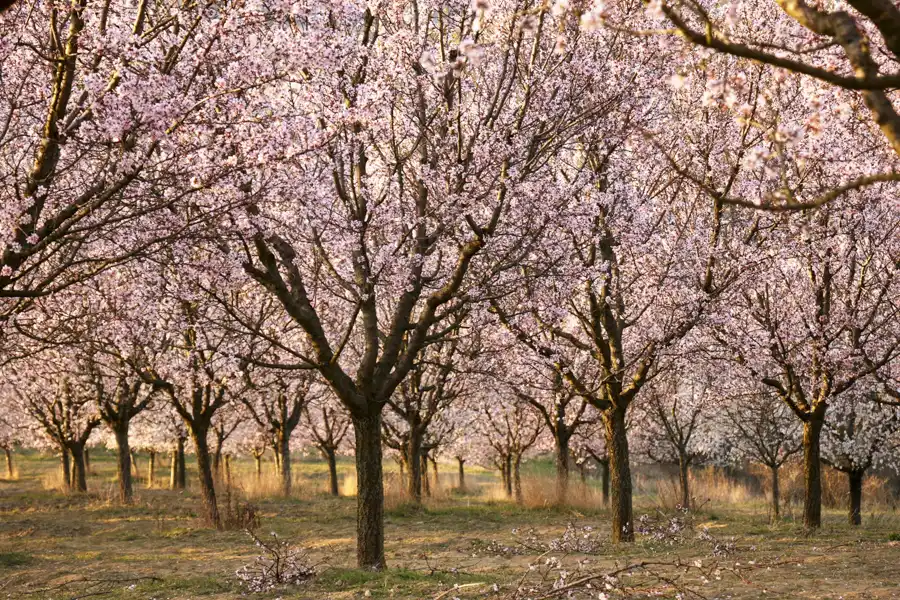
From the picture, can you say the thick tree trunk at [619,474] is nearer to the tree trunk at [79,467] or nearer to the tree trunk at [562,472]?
the tree trunk at [562,472]

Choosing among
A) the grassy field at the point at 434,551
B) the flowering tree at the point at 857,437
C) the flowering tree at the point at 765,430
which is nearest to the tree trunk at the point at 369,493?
the grassy field at the point at 434,551

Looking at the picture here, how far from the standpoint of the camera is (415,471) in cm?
2166

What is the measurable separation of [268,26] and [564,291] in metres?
5.70

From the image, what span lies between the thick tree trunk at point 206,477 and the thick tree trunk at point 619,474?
9356 mm

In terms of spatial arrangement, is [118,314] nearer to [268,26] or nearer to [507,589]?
[268,26]

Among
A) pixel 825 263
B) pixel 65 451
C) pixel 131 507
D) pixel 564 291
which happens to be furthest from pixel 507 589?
pixel 65 451

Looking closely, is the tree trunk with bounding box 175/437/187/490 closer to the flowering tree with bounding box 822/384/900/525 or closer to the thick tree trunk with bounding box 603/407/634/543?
the thick tree trunk with bounding box 603/407/634/543

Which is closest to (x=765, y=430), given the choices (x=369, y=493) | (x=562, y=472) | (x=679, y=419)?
(x=679, y=419)

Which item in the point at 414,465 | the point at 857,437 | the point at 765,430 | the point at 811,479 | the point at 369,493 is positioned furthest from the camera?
the point at 765,430

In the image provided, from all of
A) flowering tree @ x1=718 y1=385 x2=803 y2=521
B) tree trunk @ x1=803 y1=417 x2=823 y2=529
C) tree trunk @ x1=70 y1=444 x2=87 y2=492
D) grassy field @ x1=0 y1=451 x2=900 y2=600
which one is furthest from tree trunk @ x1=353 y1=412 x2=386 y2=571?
tree trunk @ x1=70 y1=444 x2=87 y2=492

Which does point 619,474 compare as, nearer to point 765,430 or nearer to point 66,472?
point 765,430

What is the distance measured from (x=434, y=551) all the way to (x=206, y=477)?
6.23 m

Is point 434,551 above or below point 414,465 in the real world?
below

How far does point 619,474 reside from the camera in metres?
13.9
